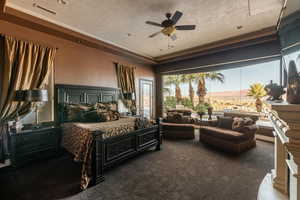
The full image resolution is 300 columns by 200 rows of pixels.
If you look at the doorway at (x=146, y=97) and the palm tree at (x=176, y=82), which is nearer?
the doorway at (x=146, y=97)

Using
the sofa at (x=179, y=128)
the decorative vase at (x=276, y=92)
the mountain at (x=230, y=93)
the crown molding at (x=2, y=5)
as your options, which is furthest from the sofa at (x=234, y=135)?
the crown molding at (x=2, y=5)

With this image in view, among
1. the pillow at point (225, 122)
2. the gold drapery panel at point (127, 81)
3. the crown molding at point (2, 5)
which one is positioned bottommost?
the pillow at point (225, 122)

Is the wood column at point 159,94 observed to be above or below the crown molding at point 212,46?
below

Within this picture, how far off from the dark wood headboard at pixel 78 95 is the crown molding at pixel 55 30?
1326 millimetres

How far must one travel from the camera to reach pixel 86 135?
236cm

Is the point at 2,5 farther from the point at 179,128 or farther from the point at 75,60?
the point at 179,128

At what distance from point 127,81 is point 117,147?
318 cm

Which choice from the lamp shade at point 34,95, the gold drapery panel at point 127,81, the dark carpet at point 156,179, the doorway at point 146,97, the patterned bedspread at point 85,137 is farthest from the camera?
the doorway at point 146,97

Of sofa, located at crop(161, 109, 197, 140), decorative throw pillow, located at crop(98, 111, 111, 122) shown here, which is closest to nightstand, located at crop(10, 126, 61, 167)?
decorative throw pillow, located at crop(98, 111, 111, 122)

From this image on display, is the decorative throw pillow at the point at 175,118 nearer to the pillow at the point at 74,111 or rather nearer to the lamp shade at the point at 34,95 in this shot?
the pillow at the point at 74,111

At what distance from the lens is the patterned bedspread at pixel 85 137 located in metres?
2.22

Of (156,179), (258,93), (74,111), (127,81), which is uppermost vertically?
(127,81)

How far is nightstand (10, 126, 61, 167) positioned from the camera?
2.56m

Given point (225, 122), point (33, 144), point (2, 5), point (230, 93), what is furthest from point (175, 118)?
point (2, 5)
